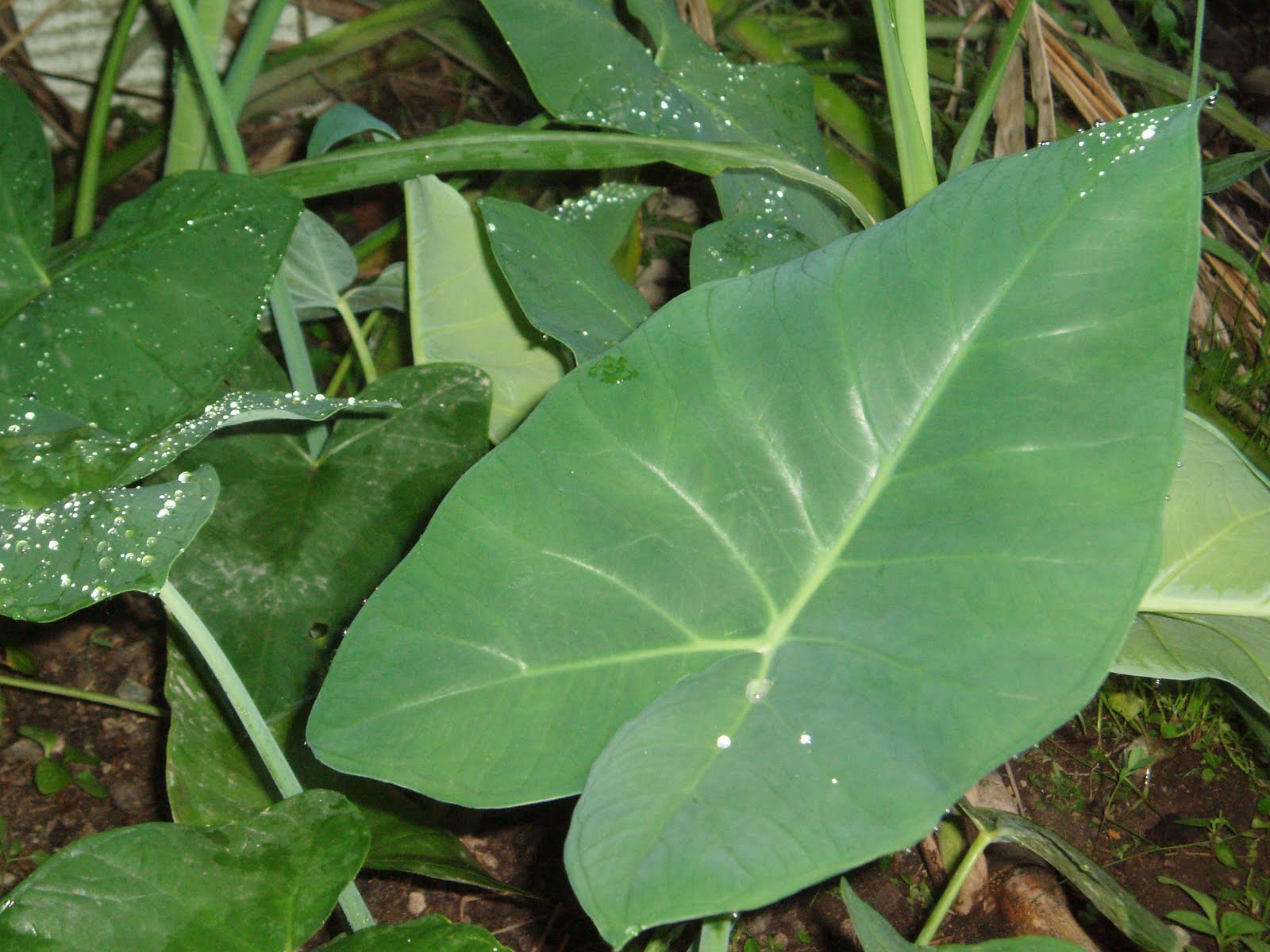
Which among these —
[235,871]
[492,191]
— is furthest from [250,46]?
[235,871]

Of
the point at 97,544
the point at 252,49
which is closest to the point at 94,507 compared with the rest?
the point at 97,544

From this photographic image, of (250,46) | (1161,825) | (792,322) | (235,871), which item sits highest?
(250,46)

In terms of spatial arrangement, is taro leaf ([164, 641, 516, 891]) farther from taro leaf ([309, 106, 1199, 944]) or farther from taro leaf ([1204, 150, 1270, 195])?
taro leaf ([1204, 150, 1270, 195])

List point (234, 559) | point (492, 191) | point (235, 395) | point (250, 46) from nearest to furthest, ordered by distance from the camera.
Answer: point (235, 395) < point (234, 559) < point (250, 46) < point (492, 191)

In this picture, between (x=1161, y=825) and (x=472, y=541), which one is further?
(x=1161, y=825)

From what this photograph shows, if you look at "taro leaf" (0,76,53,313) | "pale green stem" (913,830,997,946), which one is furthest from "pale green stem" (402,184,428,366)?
"pale green stem" (913,830,997,946)

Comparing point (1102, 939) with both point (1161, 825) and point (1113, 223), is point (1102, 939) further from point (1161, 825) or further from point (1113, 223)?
point (1113, 223)

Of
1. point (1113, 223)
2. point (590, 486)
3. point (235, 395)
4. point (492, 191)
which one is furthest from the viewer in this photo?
point (492, 191)

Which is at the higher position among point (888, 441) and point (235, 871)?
point (888, 441)
